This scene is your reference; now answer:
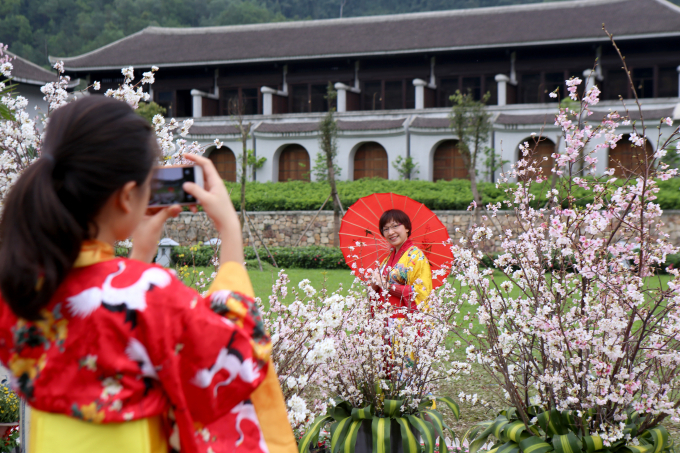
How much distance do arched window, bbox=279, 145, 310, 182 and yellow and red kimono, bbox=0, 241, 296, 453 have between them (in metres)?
22.6

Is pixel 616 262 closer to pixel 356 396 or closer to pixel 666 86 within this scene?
pixel 356 396

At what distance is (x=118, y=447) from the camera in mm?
1140

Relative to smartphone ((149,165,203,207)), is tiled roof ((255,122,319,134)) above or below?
above

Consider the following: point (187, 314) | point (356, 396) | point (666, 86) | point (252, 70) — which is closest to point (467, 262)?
point (356, 396)

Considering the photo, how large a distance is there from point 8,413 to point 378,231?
283 cm

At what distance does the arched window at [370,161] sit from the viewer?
75.0 ft

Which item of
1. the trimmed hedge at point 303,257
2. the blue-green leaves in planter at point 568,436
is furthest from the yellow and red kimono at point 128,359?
the trimmed hedge at point 303,257

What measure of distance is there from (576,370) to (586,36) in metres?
20.5

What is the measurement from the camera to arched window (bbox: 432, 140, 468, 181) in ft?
72.3

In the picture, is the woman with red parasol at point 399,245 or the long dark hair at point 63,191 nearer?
the long dark hair at point 63,191

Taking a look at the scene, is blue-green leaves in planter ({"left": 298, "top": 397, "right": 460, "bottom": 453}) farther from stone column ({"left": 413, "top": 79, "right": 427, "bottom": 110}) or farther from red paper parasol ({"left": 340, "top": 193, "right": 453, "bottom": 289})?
stone column ({"left": 413, "top": 79, "right": 427, "bottom": 110})

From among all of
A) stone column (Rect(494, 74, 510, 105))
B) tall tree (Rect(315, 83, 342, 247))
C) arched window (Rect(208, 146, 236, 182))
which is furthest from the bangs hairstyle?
arched window (Rect(208, 146, 236, 182))

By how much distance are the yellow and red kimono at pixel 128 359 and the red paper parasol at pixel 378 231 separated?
3158 millimetres

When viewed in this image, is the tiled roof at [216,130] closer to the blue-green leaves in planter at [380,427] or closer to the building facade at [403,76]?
the building facade at [403,76]
